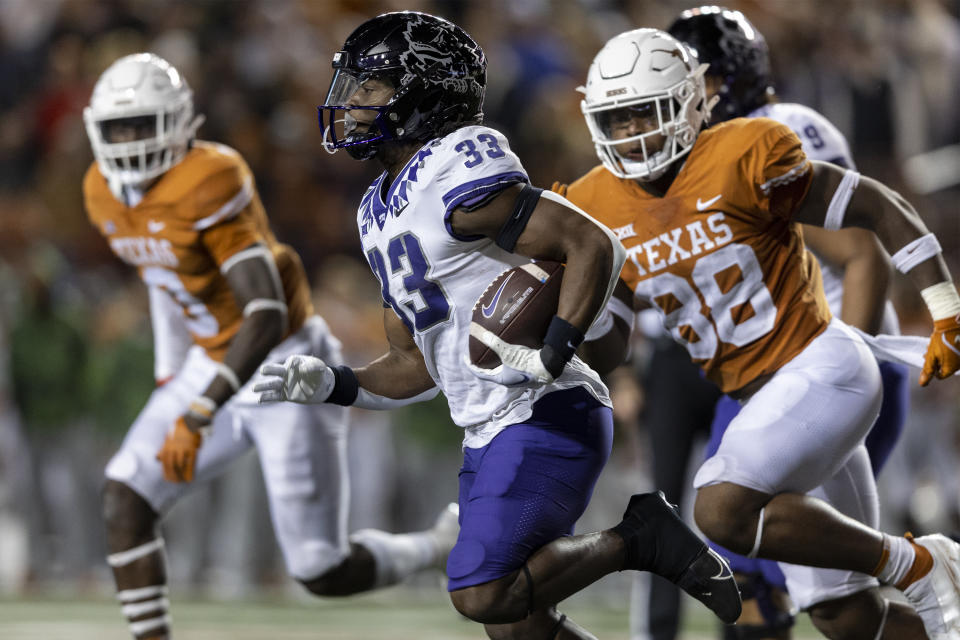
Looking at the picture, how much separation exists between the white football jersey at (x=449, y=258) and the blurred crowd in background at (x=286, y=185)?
448 cm

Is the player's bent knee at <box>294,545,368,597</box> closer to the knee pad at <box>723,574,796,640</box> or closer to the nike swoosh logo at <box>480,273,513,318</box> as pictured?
the knee pad at <box>723,574,796,640</box>

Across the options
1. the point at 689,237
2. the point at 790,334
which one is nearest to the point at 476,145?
the point at 689,237

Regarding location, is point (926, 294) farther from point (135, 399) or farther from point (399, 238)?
point (135, 399)

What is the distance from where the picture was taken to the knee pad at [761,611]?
466 cm

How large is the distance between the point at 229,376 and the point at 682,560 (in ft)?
5.92

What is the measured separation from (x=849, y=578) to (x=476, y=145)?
1.78 m

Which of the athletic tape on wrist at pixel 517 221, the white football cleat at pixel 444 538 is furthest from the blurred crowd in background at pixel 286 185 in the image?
the athletic tape on wrist at pixel 517 221

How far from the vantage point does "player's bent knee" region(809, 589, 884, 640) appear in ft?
13.7

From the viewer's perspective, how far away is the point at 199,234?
4941mm

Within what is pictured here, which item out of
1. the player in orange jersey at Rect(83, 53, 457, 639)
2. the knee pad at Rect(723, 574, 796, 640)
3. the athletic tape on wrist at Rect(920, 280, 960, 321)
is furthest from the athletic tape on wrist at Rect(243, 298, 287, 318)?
the athletic tape on wrist at Rect(920, 280, 960, 321)

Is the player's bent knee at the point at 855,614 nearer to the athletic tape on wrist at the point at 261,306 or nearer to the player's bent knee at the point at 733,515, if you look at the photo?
the player's bent knee at the point at 733,515

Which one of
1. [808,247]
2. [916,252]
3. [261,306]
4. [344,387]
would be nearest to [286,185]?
[261,306]

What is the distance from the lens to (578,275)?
134 inches

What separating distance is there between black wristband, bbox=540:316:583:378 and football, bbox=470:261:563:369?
0.09 meters
